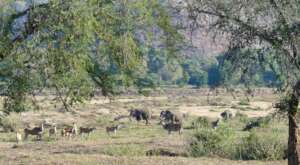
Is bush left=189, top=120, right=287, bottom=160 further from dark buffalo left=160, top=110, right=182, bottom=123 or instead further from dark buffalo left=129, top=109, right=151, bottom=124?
dark buffalo left=129, top=109, right=151, bottom=124

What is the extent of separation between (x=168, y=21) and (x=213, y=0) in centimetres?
183

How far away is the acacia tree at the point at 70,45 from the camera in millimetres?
11023

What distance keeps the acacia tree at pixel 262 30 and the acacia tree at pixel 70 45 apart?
2044mm

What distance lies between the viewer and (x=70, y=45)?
36.9ft

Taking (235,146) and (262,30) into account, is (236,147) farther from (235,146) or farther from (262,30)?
(262,30)

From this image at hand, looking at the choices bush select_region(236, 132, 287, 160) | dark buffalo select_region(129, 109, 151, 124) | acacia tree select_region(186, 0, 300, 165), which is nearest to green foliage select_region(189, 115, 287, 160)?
bush select_region(236, 132, 287, 160)

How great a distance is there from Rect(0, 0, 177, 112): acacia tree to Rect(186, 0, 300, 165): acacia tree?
2.04m

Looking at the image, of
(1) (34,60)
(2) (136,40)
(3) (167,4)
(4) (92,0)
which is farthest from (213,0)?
(1) (34,60)

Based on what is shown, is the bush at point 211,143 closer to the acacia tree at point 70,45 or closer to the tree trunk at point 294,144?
the tree trunk at point 294,144

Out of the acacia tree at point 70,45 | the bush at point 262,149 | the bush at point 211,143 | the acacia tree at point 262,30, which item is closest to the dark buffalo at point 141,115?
the bush at point 211,143

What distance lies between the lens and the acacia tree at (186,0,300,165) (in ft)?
43.9

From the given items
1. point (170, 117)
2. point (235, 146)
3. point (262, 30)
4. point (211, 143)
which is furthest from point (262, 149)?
point (170, 117)

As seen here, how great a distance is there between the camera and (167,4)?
46.9 feet

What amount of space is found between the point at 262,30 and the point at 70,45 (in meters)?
4.57
